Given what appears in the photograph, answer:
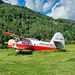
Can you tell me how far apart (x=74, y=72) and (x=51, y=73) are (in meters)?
1.32

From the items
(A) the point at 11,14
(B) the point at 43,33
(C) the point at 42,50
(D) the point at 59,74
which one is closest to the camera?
(D) the point at 59,74

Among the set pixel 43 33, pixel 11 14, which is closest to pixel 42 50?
pixel 43 33

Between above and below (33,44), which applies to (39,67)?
below

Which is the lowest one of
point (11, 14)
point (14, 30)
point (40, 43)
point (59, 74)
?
point (59, 74)

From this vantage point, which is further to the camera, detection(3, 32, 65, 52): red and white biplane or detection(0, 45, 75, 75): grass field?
detection(3, 32, 65, 52): red and white biplane

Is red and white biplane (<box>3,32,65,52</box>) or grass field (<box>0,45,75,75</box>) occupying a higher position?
red and white biplane (<box>3,32,65,52</box>)

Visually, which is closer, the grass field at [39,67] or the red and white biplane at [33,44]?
the grass field at [39,67]

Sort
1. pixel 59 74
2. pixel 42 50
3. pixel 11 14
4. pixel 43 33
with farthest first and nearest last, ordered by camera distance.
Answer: pixel 11 14 → pixel 43 33 → pixel 42 50 → pixel 59 74

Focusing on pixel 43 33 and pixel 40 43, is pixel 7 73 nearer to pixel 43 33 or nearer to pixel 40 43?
pixel 40 43

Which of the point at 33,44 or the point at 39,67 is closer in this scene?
the point at 39,67

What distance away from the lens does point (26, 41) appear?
32.6m

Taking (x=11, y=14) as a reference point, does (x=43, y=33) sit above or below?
below

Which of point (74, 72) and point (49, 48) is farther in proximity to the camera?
point (49, 48)

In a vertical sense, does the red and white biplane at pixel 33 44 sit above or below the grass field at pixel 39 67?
above
